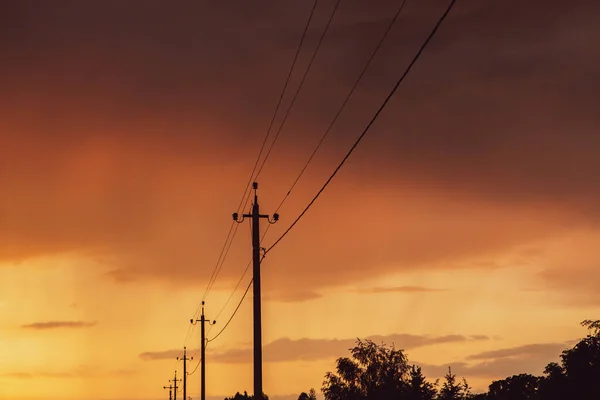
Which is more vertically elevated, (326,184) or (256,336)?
(326,184)

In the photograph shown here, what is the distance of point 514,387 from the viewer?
552ft

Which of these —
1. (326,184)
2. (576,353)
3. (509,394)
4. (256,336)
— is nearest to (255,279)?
(256,336)

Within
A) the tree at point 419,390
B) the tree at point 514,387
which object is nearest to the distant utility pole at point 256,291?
the tree at point 419,390

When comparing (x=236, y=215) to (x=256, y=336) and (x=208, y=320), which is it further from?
(x=208, y=320)

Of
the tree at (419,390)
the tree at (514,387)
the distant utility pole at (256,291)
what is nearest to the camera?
the distant utility pole at (256,291)

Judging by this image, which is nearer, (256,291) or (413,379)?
(256,291)

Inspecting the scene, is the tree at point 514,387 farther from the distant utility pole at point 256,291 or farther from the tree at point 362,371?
the distant utility pole at point 256,291

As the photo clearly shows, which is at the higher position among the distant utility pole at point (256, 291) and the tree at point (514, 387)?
the tree at point (514, 387)

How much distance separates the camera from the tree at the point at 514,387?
162 metres

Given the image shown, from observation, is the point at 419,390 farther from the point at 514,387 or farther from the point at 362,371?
the point at 514,387

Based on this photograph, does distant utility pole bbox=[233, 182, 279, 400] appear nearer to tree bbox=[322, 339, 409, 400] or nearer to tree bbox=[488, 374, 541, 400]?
tree bbox=[322, 339, 409, 400]

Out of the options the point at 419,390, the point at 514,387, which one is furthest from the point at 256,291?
the point at 514,387

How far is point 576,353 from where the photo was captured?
76.8 metres

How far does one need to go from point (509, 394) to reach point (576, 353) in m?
88.9
